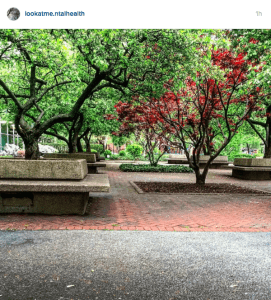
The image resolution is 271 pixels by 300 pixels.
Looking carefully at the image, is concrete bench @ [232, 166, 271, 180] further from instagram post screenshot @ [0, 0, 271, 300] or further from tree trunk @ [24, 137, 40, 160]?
tree trunk @ [24, 137, 40, 160]

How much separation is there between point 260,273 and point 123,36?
5866mm

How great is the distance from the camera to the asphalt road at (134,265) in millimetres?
2848

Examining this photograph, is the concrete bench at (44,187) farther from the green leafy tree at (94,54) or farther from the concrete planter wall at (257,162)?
the concrete planter wall at (257,162)

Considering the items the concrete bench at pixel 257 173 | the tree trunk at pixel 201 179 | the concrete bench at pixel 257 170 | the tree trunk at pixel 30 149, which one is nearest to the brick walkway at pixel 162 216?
the tree trunk at pixel 30 149

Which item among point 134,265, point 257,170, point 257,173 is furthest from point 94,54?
point 257,173

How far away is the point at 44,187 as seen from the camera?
561 centimetres

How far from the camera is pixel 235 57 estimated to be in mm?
9266

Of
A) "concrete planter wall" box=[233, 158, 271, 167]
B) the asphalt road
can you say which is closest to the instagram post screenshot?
the asphalt road

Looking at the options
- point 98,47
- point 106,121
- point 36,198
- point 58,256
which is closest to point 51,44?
point 98,47

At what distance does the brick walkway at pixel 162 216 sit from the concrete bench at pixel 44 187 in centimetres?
24

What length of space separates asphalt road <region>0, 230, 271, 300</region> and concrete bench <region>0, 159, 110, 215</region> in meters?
1.16

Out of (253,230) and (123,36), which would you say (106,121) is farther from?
(253,230)

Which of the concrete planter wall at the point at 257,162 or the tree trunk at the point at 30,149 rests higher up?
the tree trunk at the point at 30,149

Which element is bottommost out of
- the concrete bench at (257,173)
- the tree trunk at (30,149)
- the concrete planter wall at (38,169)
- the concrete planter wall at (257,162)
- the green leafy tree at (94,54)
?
the concrete bench at (257,173)
